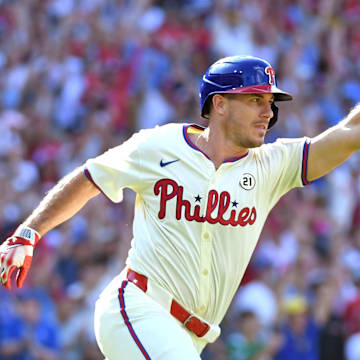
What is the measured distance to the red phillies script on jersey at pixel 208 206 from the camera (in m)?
5.11

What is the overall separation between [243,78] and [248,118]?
9.0 inches

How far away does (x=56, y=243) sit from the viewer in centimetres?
1025

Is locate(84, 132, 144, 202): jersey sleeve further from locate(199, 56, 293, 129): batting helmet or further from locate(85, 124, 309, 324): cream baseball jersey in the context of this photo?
locate(199, 56, 293, 129): batting helmet

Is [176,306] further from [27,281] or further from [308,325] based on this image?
[27,281]

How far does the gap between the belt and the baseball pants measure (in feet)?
0.09

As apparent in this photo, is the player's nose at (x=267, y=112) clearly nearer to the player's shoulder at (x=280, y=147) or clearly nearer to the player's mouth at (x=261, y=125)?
the player's mouth at (x=261, y=125)

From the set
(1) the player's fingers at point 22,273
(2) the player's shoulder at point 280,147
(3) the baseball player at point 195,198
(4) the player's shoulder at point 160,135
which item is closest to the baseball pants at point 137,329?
(3) the baseball player at point 195,198

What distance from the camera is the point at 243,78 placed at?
5.14 metres

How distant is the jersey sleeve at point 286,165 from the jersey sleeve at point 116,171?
28.9 inches

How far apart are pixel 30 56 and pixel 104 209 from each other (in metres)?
3.73

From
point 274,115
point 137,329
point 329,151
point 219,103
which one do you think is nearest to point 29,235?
point 137,329

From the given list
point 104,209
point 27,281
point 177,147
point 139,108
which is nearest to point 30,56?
point 139,108

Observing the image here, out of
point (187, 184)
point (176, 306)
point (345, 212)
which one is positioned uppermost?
point (187, 184)

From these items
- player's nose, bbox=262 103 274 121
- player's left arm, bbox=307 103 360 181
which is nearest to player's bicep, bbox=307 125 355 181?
player's left arm, bbox=307 103 360 181
